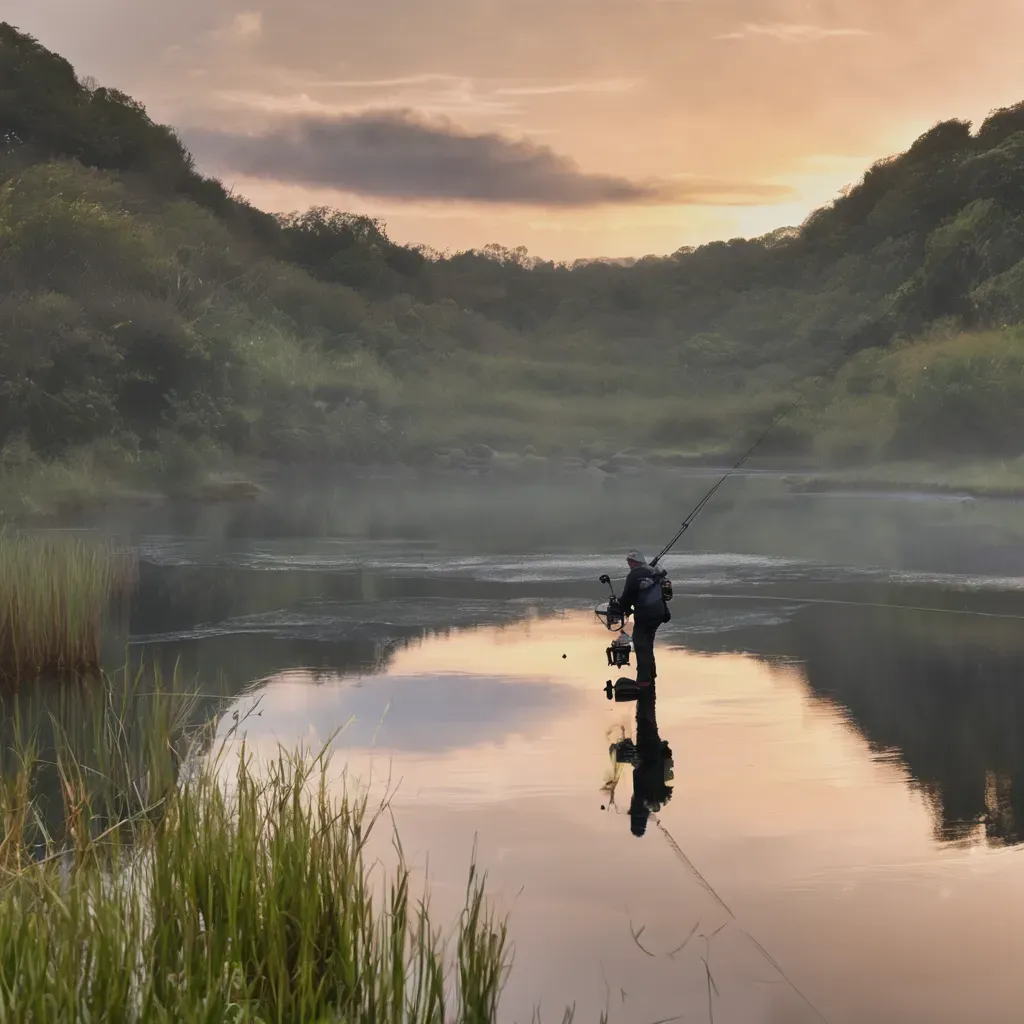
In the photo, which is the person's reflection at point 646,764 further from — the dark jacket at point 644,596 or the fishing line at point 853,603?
the fishing line at point 853,603

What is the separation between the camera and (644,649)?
59.5ft

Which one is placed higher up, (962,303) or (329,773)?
(962,303)

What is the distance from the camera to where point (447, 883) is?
11.3 metres

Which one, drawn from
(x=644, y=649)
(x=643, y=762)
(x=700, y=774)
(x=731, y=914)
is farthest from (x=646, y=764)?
(x=731, y=914)

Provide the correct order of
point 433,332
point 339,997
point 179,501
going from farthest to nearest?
point 433,332 < point 179,501 < point 339,997

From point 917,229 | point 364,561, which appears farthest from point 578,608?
point 917,229

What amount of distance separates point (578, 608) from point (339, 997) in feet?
71.7

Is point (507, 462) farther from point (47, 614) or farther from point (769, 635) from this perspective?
point (47, 614)

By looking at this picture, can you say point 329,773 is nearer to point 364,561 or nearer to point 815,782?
point 815,782

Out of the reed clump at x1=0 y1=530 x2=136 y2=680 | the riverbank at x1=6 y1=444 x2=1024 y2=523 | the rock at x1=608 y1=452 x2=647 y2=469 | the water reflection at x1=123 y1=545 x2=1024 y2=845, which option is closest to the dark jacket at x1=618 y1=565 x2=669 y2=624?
the water reflection at x1=123 y1=545 x2=1024 y2=845

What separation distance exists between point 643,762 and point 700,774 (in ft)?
2.36

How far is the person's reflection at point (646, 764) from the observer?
13.4 meters

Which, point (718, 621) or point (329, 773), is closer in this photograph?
point (329, 773)

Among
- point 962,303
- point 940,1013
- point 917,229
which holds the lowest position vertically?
point 940,1013
